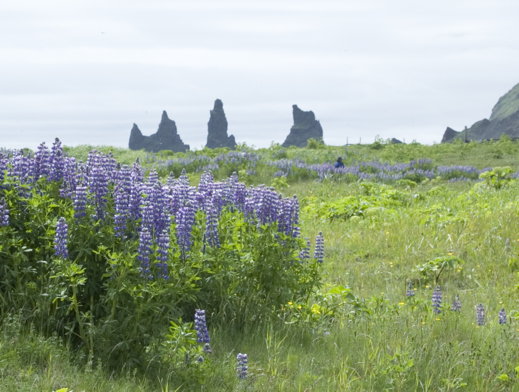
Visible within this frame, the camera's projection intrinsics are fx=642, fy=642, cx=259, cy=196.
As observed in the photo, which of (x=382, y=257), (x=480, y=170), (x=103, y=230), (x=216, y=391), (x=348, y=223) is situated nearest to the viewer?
(x=216, y=391)

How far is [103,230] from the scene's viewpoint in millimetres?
4383

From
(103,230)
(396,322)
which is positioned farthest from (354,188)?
(103,230)

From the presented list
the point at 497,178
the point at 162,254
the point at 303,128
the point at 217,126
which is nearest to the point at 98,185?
the point at 162,254

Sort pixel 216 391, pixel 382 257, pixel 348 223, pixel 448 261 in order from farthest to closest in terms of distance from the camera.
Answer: pixel 348 223 < pixel 382 257 < pixel 448 261 < pixel 216 391

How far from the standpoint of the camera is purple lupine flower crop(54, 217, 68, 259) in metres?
4.08

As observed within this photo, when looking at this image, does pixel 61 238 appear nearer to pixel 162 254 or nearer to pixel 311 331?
pixel 162 254

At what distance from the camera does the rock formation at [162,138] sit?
129750mm

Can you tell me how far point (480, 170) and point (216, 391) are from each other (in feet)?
53.2

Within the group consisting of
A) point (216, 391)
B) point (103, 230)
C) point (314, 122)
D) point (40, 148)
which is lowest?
point (216, 391)

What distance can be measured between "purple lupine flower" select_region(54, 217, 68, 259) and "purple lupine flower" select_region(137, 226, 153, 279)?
0.47m

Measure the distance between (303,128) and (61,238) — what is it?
125683mm

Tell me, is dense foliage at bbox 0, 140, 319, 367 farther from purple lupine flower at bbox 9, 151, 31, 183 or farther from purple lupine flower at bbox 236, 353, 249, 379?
purple lupine flower at bbox 236, 353, 249, 379

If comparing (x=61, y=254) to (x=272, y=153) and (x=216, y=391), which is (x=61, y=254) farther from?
(x=272, y=153)

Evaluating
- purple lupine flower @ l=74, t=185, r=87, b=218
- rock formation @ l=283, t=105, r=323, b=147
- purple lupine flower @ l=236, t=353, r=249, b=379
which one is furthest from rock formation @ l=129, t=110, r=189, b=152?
Result: purple lupine flower @ l=236, t=353, r=249, b=379
